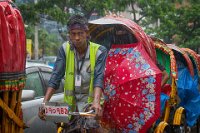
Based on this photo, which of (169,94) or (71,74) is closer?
(71,74)

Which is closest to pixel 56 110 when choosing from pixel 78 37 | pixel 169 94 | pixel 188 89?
pixel 78 37

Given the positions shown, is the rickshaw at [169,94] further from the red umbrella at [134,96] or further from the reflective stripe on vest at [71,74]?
the reflective stripe on vest at [71,74]

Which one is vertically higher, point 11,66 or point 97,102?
point 11,66

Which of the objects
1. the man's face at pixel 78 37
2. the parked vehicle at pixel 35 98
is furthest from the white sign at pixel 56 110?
the parked vehicle at pixel 35 98

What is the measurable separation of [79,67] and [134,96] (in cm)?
121

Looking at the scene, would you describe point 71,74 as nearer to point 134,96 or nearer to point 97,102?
point 97,102

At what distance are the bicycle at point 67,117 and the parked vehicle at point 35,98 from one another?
79cm

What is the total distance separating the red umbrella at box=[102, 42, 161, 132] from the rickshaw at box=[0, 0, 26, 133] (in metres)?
1.71

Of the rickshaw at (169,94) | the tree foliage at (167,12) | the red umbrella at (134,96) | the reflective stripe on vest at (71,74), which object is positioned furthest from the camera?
the tree foliage at (167,12)

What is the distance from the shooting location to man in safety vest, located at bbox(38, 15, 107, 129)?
4.02 metres

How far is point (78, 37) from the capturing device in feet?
13.2

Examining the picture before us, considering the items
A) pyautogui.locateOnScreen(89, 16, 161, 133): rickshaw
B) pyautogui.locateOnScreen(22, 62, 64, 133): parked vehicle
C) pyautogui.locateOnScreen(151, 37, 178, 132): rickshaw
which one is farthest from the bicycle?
pyautogui.locateOnScreen(151, 37, 178, 132): rickshaw

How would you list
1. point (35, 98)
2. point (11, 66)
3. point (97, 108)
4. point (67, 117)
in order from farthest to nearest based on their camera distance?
1. point (35, 98)
2. point (97, 108)
3. point (67, 117)
4. point (11, 66)

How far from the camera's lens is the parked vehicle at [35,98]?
4.91 m
